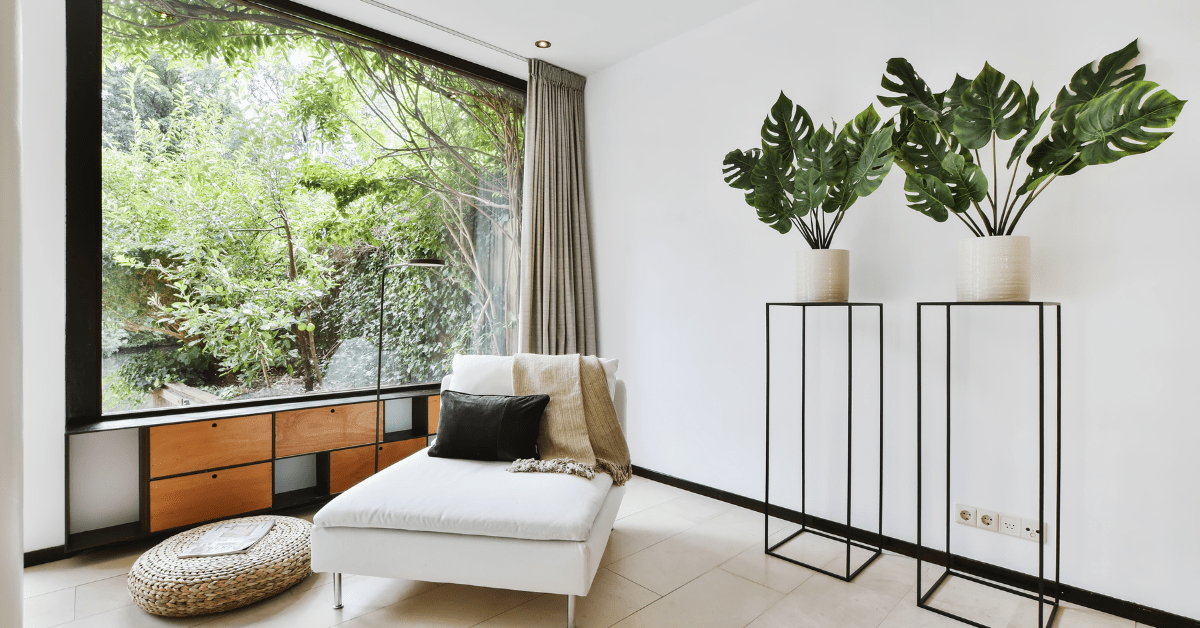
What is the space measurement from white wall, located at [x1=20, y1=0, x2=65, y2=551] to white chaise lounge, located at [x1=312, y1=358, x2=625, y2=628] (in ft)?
4.28

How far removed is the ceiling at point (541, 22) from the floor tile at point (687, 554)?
266 centimetres

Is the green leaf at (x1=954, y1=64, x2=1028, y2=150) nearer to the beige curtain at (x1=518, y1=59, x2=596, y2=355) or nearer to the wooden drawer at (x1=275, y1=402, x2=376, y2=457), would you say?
the beige curtain at (x1=518, y1=59, x2=596, y2=355)

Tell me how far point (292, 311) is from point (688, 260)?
2.17m

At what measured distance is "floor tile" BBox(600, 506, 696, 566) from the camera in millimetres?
2461

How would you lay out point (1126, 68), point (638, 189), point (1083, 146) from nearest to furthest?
point (1083, 146), point (1126, 68), point (638, 189)

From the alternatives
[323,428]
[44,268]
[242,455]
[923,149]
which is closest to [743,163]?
[923,149]

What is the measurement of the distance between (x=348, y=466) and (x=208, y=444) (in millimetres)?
633

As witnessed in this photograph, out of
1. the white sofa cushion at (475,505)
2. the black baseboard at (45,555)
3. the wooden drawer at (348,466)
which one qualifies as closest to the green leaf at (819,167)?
the white sofa cushion at (475,505)

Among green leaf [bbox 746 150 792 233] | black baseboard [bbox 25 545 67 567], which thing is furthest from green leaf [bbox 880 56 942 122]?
black baseboard [bbox 25 545 67 567]

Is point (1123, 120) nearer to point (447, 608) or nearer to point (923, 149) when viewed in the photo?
point (923, 149)

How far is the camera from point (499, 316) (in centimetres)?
377

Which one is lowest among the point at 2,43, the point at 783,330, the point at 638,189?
the point at 783,330

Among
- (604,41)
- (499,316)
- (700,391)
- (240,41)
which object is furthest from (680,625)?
(240,41)

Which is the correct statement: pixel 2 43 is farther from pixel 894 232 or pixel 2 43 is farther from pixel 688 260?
pixel 688 260
